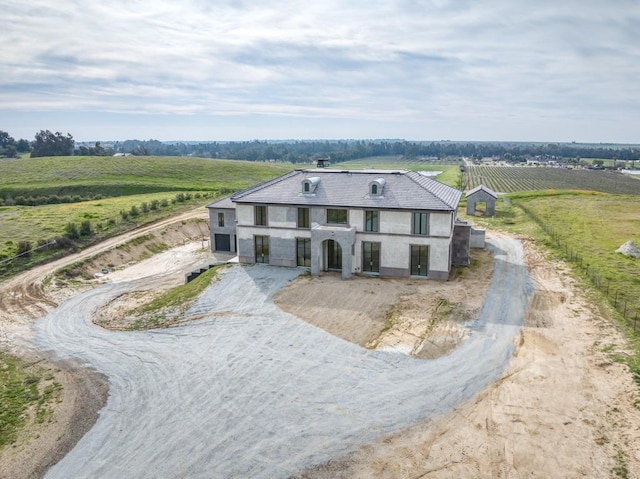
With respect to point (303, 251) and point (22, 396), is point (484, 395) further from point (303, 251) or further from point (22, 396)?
point (303, 251)

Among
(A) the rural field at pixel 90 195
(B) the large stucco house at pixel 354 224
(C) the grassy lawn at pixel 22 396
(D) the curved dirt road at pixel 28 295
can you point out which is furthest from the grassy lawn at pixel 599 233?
(A) the rural field at pixel 90 195

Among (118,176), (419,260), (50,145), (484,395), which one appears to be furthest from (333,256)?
(50,145)

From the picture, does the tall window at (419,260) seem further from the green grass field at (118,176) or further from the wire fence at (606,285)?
the green grass field at (118,176)

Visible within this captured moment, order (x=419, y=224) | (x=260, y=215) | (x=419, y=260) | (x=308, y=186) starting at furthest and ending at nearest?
(x=260, y=215) < (x=308, y=186) < (x=419, y=260) < (x=419, y=224)

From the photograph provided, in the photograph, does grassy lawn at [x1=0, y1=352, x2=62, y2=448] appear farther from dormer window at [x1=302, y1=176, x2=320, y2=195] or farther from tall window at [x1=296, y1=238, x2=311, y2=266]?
dormer window at [x1=302, y1=176, x2=320, y2=195]

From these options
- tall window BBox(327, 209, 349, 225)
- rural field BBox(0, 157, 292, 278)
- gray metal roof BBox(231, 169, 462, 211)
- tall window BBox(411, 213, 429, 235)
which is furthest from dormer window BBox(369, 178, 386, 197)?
rural field BBox(0, 157, 292, 278)

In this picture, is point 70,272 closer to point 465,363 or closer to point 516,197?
point 465,363
